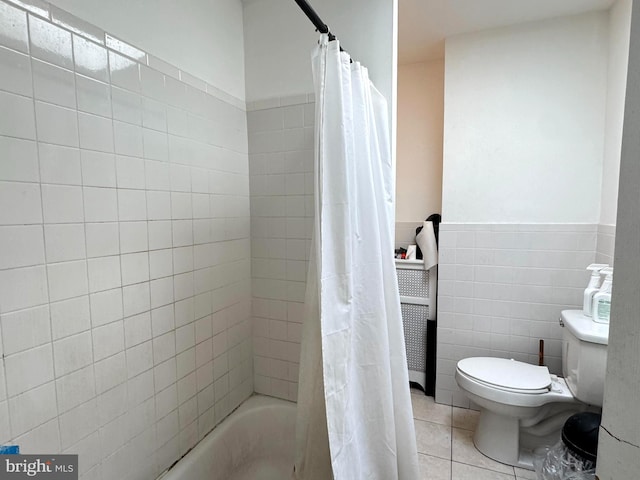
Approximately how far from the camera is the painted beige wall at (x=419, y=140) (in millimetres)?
2438

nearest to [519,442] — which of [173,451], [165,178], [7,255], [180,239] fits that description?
[173,451]

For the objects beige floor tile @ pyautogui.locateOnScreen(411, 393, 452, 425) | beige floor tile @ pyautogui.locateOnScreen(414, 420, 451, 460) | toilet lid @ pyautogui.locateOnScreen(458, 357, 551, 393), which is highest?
toilet lid @ pyautogui.locateOnScreen(458, 357, 551, 393)

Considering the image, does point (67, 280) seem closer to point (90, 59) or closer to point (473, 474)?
point (90, 59)

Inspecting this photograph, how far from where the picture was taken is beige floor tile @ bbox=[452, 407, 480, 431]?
203cm

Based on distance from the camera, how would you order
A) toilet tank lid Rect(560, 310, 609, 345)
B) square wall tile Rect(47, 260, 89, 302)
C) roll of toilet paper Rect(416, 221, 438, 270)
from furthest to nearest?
roll of toilet paper Rect(416, 221, 438, 270)
toilet tank lid Rect(560, 310, 609, 345)
square wall tile Rect(47, 260, 89, 302)

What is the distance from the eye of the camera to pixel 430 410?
2.19 meters

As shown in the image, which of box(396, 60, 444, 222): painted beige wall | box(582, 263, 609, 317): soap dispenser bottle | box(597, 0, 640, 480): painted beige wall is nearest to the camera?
box(597, 0, 640, 480): painted beige wall

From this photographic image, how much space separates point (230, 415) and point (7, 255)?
4.05ft

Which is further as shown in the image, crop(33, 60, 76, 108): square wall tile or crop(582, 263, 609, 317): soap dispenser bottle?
crop(582, 263, 609, 317): soap dispenser bottle

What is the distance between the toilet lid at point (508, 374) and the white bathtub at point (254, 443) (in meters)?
1.02

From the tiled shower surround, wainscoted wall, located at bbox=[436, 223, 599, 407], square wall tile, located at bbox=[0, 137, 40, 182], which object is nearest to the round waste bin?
wainscoted wall, located at bbox=[436, 223, 599, 407]

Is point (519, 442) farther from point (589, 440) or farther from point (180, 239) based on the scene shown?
point (180, 239)

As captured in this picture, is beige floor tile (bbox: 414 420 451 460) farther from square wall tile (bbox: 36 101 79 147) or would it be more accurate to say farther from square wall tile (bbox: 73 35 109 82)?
square wall tile (bbox: 73 35 109 82)
